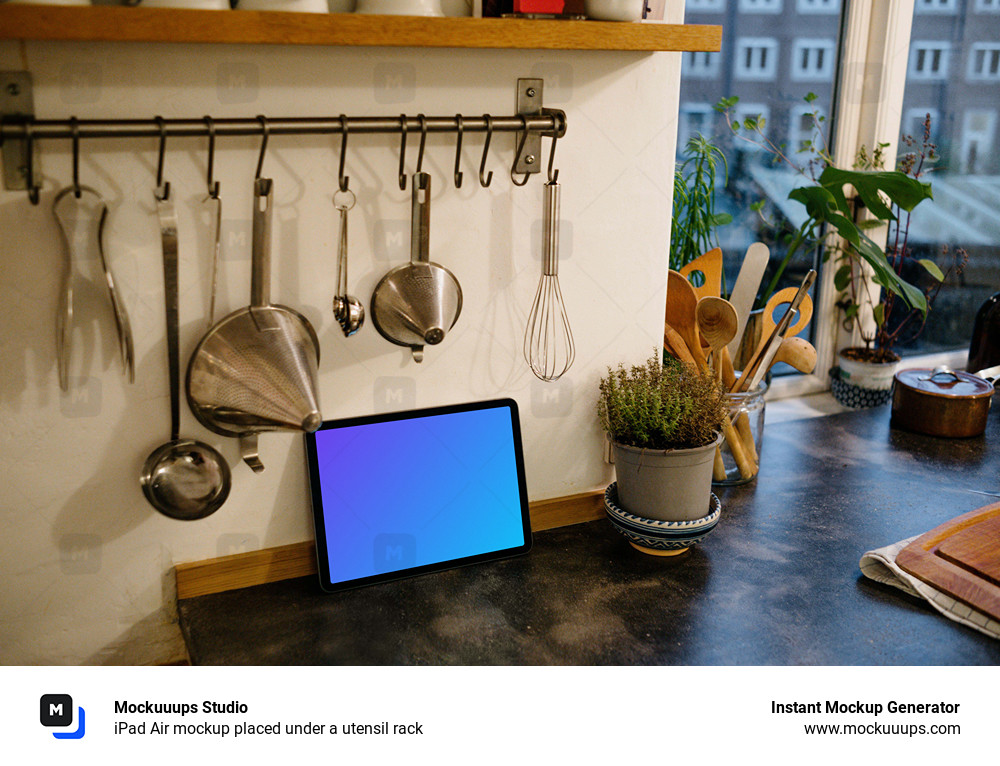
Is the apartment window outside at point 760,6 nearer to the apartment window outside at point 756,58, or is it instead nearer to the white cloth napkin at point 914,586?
the apartment window outside at point 756,58

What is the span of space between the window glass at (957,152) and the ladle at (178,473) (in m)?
1.40

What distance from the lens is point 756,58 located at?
1624mm

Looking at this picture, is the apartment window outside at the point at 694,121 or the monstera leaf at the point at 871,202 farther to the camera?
the apartment window outside at the point at 694,121

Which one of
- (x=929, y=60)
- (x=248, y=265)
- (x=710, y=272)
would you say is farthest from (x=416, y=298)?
(x=929, y=60)

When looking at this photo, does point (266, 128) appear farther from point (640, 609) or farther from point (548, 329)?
point (640, 609)

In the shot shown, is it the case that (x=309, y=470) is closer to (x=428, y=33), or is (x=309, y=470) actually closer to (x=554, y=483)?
(x=554, y=483)

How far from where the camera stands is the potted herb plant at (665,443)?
1131mm

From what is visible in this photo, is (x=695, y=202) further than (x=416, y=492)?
Yes

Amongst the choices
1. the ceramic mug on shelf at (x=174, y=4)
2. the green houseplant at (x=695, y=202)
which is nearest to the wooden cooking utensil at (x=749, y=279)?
the green houseplant at (x=695, y=202)

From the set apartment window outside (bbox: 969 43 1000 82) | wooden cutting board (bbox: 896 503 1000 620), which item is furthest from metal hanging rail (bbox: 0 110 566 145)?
apartment window outside (bbox: 969 43 1000 82)

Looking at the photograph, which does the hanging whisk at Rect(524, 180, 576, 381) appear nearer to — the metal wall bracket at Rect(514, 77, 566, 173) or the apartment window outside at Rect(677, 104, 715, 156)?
the metal wall bracket at Rect(514, 77, 566, 173)

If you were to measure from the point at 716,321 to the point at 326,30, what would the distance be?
2.25 ft

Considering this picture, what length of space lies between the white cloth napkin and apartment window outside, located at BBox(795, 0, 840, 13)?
3.25 feet

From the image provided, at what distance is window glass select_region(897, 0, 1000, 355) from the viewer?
1806 mm
